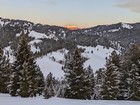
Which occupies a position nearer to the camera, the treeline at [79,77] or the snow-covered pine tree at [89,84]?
the treeline at [79,77]

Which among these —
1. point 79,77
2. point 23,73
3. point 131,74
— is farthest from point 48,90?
point 131,74

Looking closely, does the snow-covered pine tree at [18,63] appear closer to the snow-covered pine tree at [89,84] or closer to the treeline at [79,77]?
the treeline at [79,77]

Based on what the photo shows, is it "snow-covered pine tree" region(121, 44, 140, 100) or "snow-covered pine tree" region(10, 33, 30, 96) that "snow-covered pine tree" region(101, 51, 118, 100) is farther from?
"snow-covered pine tree" region(10, 33, 30, 96)

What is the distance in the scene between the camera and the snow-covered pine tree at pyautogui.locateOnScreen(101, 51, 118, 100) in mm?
40625

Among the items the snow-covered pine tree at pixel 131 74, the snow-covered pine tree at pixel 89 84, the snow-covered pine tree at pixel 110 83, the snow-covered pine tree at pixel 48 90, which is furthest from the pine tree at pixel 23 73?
the snow-covered pine tree at pixel 131 74

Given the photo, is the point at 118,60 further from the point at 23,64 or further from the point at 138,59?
the point at 23,64

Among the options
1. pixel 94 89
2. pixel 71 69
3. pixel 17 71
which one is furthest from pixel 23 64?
pixel 94 89

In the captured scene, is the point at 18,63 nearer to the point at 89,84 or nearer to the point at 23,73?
the point at 23,73

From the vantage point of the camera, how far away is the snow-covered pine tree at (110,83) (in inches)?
1599

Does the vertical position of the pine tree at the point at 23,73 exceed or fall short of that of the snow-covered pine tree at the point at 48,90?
it exceeds it

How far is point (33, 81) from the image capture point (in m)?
40.8

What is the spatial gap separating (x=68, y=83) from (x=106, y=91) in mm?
4686

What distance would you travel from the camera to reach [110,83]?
135ft

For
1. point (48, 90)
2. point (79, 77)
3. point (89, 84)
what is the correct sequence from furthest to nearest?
point (48, 90), point (89, 84), point (79, 77)
